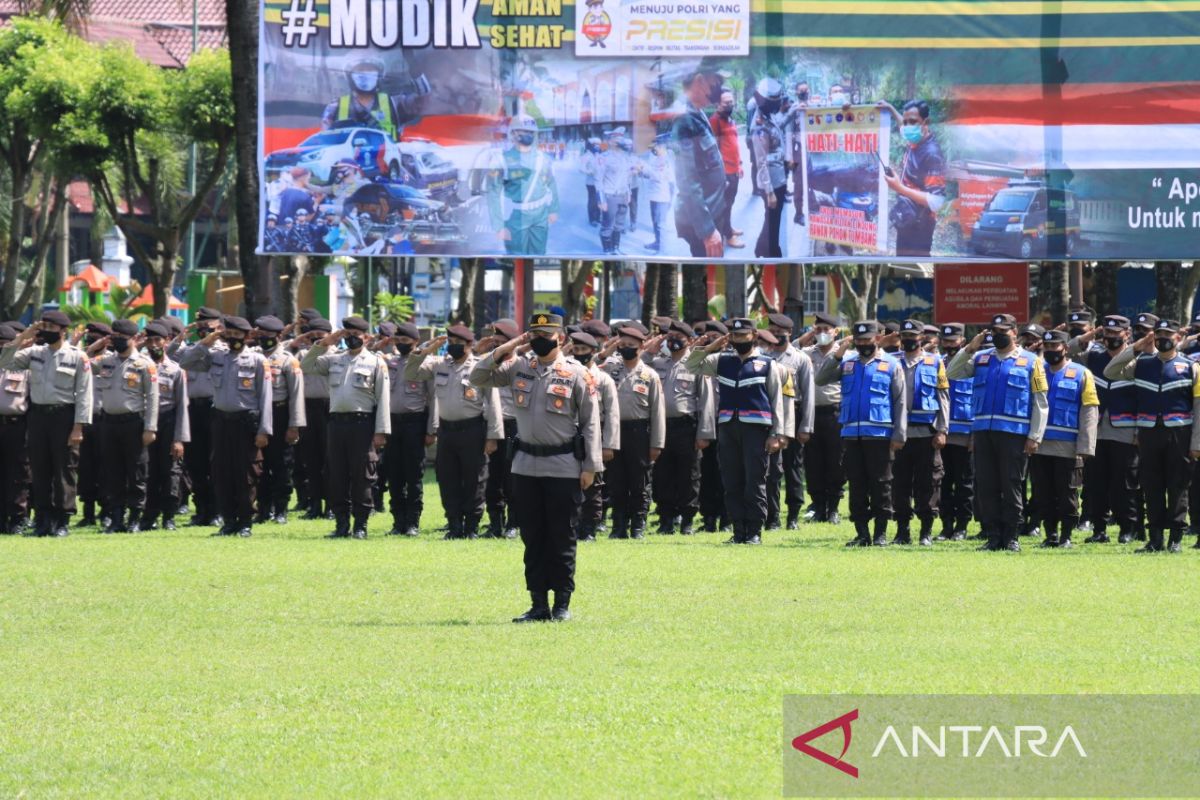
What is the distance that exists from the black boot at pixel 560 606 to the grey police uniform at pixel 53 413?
8.00 meters

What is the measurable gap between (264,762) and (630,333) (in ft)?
35.2

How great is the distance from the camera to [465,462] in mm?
18000

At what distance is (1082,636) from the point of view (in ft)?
35.8

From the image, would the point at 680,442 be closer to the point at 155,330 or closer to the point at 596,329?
the point at 596,329

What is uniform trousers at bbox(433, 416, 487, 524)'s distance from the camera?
1798cm

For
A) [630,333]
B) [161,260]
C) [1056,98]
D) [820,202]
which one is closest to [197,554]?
[630,333]

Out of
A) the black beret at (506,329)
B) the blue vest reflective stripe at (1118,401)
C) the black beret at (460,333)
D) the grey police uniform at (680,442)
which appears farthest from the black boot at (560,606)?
the grey police uniform at (680,442)

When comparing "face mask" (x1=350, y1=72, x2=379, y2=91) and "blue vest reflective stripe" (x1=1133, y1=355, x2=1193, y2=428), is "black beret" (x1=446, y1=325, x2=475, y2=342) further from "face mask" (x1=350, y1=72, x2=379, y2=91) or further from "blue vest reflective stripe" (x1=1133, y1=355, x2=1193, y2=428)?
"face mask" (x1=350, y1=72, x2=379, y2=91)

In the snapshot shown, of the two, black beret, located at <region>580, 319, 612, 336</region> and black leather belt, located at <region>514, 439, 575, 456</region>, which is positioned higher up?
black beret, located at <region>580, 319, 612, 336</region>

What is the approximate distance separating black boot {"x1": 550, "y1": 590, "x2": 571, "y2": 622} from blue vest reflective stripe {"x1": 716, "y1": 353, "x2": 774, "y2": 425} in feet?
17.9

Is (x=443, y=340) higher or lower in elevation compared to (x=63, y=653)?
higher

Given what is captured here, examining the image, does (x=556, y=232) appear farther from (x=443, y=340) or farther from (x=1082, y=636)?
(x=1082, y=636)

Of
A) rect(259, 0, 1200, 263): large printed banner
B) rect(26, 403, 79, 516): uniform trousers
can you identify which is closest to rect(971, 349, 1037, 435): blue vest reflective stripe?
rect(259, 0, 1200, 263): large printed banner

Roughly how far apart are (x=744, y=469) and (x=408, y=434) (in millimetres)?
3571
